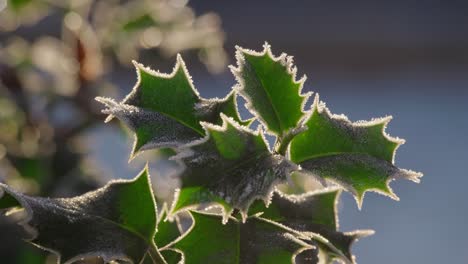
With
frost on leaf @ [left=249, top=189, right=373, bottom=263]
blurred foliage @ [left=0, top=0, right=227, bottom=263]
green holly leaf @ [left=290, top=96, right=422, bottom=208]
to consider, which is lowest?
frost on leaf @ [left=249, top=189, right=373, bottom=263]

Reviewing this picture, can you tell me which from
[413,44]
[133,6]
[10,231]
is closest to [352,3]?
[413,44]

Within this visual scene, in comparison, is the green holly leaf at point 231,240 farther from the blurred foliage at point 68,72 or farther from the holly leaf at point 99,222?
the blurred foliage at point 68,72

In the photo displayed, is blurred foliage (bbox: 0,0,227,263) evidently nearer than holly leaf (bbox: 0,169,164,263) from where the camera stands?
No

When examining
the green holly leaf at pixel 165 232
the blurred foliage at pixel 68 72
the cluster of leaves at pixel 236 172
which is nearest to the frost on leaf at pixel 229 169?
the cluster of leaves at pixel 236 172

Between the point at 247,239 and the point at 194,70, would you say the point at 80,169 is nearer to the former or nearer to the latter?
the point at 247,239

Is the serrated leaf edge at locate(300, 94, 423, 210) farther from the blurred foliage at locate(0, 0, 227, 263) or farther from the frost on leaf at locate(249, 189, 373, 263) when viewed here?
the blurred foliage at locate(0, 0, 227, 263)

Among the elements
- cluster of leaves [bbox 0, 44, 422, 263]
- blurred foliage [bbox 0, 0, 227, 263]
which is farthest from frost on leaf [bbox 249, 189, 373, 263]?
blurred foliage [bbox 0, 0, 227, 263]
